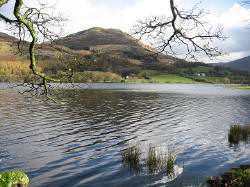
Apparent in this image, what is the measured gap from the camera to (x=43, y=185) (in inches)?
355

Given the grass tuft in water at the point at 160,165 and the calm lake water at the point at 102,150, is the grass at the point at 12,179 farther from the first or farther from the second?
the grass tuft in water at the point at 160,165

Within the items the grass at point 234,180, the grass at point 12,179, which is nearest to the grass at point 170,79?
the grass at point 234,180

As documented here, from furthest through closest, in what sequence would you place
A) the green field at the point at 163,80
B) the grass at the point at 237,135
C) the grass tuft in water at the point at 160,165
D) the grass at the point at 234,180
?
the green field at the point at 163,80 → the grass at the point at 237,135 → the grass tuft in water at the point at 160,165 → the grass at the point at 234,180

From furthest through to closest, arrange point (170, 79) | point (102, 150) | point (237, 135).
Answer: point (170, 79) < point (237, 135) < point (102, 150)

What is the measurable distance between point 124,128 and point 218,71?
197 meters

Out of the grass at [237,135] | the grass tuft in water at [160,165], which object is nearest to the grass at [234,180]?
the grass tuft in water at [160,165]

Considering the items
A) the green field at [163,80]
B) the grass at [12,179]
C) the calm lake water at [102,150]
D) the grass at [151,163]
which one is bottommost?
the calm lake water at [102,150]

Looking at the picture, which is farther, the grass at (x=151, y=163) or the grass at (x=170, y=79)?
the grass at (x=170, y=79)

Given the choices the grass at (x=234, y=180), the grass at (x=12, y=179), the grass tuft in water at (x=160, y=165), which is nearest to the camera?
the grass at (x=12, y=179)

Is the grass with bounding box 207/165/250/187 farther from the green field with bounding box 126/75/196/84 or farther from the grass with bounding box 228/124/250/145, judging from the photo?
the green field with bounding box 126/75/196/84

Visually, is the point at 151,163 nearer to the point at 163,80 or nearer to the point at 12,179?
the point at 12,179

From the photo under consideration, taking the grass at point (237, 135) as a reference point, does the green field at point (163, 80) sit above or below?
above

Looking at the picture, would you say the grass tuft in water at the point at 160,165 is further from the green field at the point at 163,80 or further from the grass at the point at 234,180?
the green field at the point at 163,80

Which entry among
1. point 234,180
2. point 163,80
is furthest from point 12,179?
point 163,80
